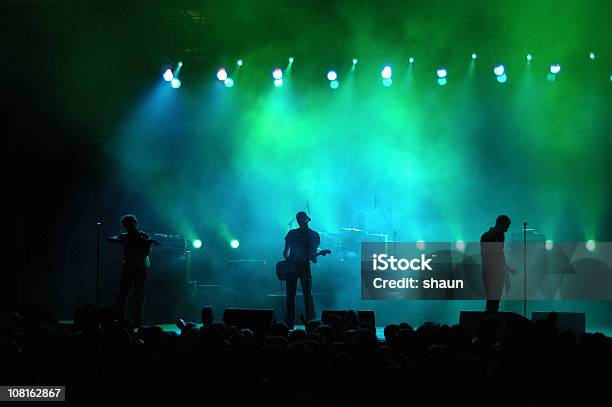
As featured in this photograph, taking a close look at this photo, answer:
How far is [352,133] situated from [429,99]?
1776 millimetres

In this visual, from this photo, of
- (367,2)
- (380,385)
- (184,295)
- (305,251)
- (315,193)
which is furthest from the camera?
(315,193)

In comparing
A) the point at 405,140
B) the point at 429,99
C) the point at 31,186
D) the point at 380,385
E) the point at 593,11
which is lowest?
the point at 380,385

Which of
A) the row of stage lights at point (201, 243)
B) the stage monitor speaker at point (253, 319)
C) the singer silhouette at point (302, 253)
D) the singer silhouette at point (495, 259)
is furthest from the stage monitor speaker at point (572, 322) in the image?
the row of stage lights at point (201, 243)

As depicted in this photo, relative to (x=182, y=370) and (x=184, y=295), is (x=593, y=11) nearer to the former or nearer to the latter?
(x=184, y=295)

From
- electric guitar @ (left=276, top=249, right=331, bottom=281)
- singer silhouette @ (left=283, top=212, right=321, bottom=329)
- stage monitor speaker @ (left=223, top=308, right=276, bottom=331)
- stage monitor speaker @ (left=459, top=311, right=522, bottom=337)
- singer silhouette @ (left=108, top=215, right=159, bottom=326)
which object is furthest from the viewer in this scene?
electric guitar @ (left=276, top=249, right=331, bottom=281)

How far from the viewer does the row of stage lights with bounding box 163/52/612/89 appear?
39.0ft

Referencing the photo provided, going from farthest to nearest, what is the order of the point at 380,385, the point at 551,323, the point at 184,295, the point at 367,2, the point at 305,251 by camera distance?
the point at 367,2 < the point at 184,295 < the point at 305,251 < the point at 551,323 < the point at 380,385

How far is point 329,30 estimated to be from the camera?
1227cm

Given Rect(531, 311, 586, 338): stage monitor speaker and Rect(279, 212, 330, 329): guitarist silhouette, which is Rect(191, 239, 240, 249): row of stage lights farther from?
Rect(531, 311, 586, 338): stage monitor speaker

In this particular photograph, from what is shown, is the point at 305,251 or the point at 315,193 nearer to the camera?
the point at 305,251

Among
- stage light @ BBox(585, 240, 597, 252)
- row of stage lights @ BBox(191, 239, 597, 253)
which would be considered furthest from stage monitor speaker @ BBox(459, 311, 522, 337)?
stage light @ BBox(585, 240, 597, 252)

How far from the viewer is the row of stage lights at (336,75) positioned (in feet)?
39.0

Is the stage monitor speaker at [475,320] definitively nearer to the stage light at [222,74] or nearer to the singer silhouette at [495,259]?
the singer silhouette at [495,259]

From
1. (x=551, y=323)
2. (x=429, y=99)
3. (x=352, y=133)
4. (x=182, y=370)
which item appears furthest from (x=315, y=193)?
(x=182, y=370)
